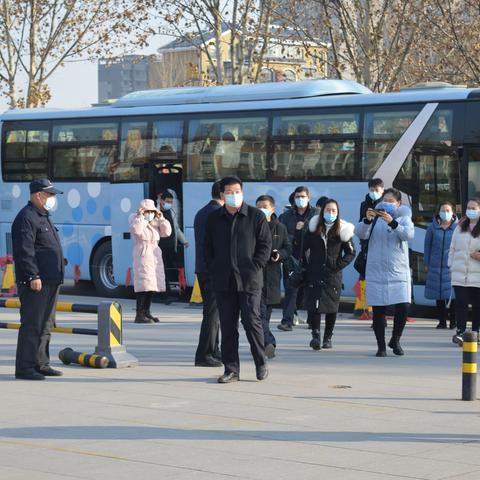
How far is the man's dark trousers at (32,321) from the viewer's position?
1277cm

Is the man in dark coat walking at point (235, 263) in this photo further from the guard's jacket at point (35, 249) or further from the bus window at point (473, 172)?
the bus window at point (473, 172)

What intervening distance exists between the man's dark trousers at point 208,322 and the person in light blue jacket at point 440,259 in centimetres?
509

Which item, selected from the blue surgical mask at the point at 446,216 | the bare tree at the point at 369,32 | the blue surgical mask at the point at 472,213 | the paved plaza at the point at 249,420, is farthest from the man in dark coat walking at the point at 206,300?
the bare tree at the point at 369,32

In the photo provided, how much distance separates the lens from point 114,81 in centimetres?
19375

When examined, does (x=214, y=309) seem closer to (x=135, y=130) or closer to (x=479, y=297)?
(x=479, y=297)

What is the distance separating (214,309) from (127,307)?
27.9ft

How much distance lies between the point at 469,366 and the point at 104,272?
14.0 m

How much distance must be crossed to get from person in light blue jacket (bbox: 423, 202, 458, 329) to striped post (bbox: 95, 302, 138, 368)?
563 cm

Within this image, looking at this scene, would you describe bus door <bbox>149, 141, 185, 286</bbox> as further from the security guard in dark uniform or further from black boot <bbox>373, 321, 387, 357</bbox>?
the security guard in dark uniform

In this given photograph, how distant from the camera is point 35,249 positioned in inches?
500

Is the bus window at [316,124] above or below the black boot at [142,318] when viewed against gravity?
above

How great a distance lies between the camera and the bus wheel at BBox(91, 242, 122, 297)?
24.4 meters

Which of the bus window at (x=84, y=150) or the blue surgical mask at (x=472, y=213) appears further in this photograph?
the bus window at (x=84, y=150)

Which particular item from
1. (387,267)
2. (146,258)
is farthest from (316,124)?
(387,267)
